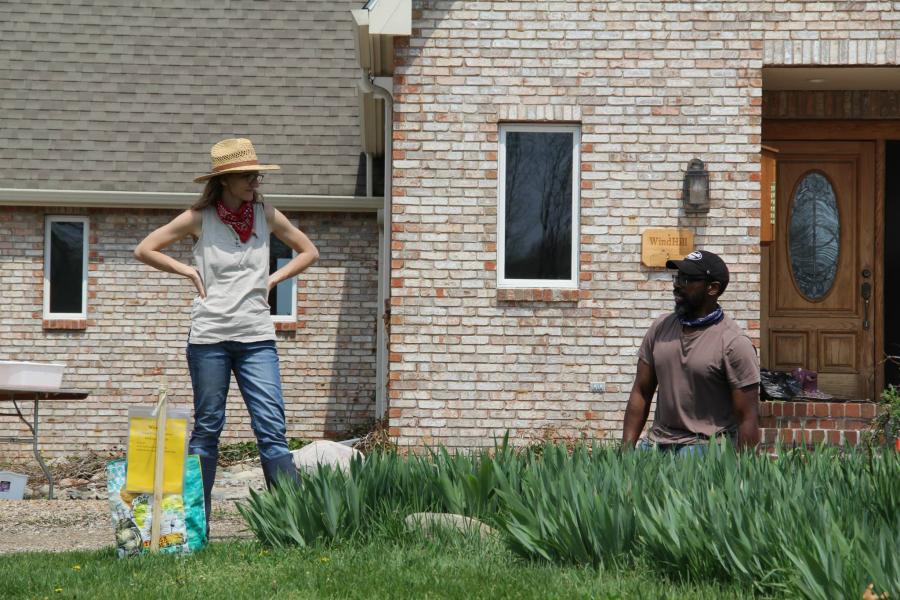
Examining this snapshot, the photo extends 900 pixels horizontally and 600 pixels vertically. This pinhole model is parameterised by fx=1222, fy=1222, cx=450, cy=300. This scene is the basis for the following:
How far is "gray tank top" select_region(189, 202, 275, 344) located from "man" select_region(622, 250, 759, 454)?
6.49 ft

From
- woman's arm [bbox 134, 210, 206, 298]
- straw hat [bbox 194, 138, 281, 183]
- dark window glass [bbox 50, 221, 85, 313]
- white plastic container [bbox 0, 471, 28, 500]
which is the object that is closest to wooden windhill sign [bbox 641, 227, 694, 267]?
straw hat [bbox 194, 138, 281, 183]

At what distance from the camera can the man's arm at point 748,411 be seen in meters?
6.05

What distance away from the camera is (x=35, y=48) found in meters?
16.0

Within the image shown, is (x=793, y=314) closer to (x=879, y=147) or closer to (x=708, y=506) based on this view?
(x=879, y=147)

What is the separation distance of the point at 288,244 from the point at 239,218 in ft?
1.01

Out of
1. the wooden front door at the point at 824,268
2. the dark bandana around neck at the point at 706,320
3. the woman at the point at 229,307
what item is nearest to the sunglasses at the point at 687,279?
the dark bandana around neck at the point at 706,320

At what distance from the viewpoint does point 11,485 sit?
10.5 meters

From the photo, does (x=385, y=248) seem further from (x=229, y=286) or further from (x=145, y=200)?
(x=229, y=286)

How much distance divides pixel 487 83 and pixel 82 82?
7.52 meters

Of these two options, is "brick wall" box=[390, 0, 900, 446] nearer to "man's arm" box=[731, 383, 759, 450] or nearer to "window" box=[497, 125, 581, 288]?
"window" box=[497, 125, 581, 288]

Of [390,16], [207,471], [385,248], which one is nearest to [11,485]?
[385,248]

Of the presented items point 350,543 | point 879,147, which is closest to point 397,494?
point 350,543

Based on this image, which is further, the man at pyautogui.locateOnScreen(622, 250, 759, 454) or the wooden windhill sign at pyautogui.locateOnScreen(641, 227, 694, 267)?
the wooden windhill sign at pyautogui.locateOnScreen(641, 227, 694, 267)

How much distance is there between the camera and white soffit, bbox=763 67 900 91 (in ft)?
34.4
